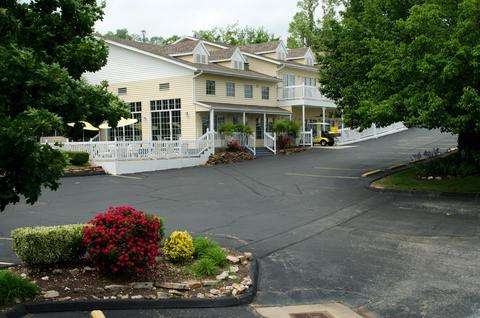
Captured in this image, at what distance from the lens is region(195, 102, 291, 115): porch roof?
31062 mm

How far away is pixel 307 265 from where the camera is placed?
27.3 feet

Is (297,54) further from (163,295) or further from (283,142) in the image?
(163,295)

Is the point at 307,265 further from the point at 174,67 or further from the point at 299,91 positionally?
the point at 299,91

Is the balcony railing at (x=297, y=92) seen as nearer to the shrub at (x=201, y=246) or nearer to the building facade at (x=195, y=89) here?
the building facade at (x=195, y=89)

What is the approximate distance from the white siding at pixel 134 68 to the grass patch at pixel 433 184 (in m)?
18.0

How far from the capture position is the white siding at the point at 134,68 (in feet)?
107

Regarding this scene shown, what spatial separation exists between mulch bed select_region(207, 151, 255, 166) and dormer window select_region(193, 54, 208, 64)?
860 cm

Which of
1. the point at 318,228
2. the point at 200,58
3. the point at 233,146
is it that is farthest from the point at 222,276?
the point at 200,58

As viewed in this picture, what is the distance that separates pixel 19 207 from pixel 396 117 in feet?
39.0

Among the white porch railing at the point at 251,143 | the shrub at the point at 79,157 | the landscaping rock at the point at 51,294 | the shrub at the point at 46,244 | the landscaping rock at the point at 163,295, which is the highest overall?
the white porch railing at the point at 251,143

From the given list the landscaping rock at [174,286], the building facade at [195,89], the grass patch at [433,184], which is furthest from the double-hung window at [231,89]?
the landscaping rock at [174,286]

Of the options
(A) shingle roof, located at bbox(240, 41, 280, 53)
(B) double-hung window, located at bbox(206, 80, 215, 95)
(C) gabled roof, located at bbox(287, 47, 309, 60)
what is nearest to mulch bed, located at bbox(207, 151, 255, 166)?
(B) double-hung window, located at bbox(206, 80, 215, 95)

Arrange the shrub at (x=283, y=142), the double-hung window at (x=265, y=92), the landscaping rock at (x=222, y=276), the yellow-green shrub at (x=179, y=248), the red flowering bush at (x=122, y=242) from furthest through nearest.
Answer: the double-hung window at (x=265, y=92) → the shrub at (x=283, y=142) → the yellow-green shrub at (x=179, y=248) → the landscaping rock at (x=222, y=276) → the red flowering bush at (x=122, y=242)

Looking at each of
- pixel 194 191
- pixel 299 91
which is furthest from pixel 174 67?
pixel 194 191
